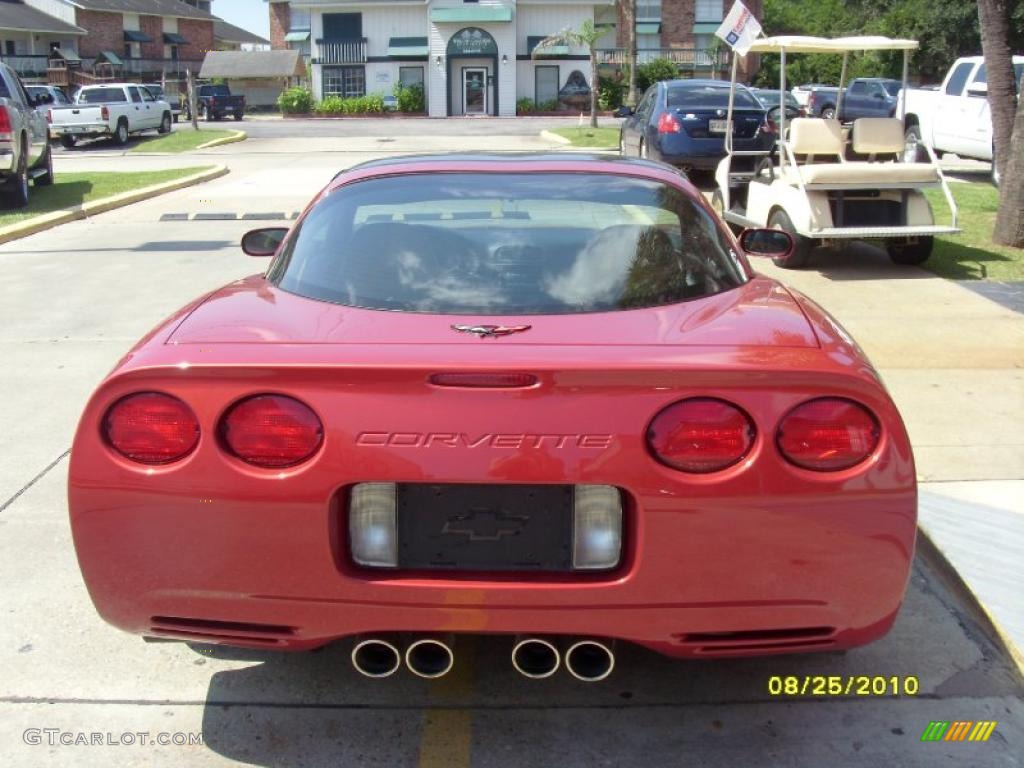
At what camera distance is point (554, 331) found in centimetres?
297

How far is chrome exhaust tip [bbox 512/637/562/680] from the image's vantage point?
290 cm

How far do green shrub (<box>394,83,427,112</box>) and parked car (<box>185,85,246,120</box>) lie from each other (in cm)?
726

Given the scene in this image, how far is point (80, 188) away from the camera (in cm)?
1795

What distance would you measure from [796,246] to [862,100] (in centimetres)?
2192

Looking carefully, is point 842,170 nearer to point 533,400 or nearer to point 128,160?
point 533,400

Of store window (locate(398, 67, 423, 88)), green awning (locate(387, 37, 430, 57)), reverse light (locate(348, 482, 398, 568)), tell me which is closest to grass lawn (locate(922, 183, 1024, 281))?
reverse light (locate(348, 482, 398, 568))

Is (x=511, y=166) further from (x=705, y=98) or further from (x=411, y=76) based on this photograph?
(x=411, y=76)

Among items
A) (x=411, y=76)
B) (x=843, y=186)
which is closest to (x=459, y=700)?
(x=843, y=186)

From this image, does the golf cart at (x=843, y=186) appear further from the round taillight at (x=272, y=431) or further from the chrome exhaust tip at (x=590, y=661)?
the round taillight at (x=272, y=431)

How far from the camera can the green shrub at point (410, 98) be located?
5388 centimetres

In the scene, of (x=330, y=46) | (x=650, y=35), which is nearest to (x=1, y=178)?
(x=330, y=46)

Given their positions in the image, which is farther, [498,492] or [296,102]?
[296,102]

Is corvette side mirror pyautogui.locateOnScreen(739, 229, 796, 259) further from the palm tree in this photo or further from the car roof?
the palm tree

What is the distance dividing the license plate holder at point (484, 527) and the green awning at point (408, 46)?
54194 millimetres
